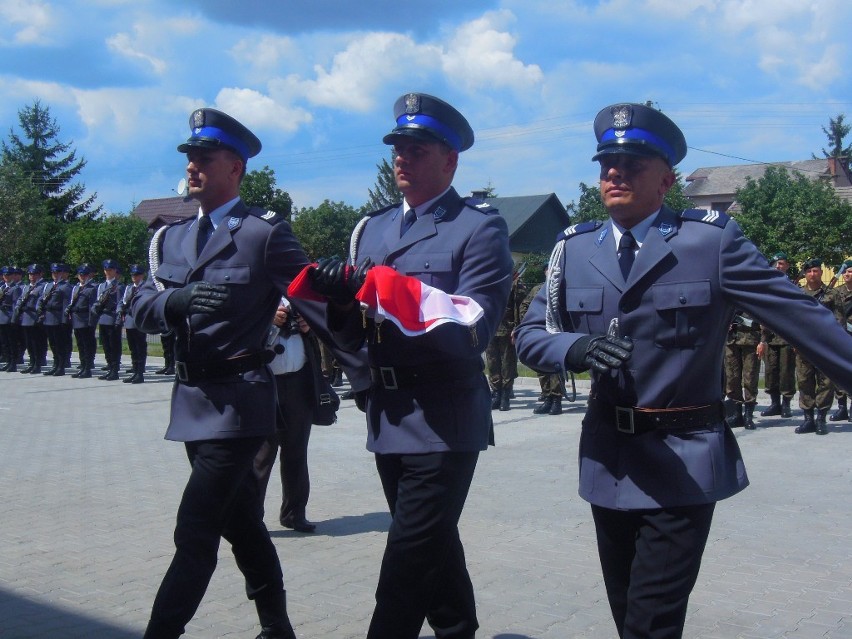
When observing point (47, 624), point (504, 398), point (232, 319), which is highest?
point (232, 319)

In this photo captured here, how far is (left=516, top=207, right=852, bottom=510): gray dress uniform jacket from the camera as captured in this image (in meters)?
3.26

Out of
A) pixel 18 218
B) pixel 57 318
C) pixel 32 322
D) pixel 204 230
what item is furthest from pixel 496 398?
pixel 18 218

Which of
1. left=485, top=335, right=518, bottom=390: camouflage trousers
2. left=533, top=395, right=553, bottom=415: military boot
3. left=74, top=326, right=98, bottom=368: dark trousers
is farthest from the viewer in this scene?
left=74, top=326, right=98, bottom=368: dark trousers

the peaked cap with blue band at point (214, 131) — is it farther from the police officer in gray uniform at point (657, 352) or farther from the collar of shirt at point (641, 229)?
the collar of shirt at point (641, 229)

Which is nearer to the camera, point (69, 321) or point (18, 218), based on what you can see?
point (69, 321)

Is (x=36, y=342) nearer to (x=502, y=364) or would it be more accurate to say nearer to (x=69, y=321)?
(x=69, y=321)

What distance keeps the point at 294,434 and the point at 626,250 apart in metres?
3.97

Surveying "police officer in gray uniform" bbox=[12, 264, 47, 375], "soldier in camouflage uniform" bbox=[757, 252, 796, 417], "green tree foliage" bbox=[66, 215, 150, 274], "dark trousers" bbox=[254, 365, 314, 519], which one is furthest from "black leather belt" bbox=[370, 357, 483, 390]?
"green tree foliage" bbox=[66, 215, 150, 274]

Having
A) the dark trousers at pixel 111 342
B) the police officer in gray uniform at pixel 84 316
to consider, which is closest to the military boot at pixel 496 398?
the dark trousers at pixel 111 342

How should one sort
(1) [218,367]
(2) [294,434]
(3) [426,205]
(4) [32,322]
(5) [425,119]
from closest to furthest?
(5) [425,119]
(3) [426,205]
(1) [218,367]
(2) [294,434]
(4) [32,322]

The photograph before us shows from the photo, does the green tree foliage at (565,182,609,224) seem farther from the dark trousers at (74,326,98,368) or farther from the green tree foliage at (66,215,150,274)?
the dark trousers at (74,326,98,368)

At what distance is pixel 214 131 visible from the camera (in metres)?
4.34

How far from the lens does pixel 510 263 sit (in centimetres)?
392

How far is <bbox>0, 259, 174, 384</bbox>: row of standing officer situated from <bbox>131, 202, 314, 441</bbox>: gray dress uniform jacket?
46.3 feet
